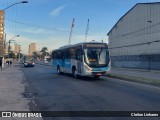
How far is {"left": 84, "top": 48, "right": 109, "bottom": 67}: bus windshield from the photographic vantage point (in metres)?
23.6

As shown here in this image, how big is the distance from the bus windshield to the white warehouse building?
36.5 m

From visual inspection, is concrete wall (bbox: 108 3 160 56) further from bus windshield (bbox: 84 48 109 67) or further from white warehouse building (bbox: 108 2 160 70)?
bus windshield (bbox: 84 48 109 67)

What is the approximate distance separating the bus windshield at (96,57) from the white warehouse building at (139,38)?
36451mm

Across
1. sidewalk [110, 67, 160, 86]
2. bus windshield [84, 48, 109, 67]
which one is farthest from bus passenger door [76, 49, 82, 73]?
sidewalk [110, 67, 160, 86]

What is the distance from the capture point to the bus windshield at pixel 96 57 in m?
23.6

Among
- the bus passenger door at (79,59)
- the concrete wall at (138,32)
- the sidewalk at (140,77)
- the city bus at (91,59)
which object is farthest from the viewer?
the concrete wall at (138,32)

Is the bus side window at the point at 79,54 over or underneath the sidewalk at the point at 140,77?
over

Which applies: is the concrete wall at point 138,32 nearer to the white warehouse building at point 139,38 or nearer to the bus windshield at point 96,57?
the white warehouse building at point 139,38

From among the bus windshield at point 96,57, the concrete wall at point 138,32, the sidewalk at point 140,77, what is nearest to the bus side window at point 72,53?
the bus windshield at point 96,57

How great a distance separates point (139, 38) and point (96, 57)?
167 feet

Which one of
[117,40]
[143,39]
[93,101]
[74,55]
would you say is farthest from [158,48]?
[93,101]

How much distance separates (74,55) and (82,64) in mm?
2687

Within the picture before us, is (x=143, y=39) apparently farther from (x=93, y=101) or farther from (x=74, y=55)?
(x=93, y=101)

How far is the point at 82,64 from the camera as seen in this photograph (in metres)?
23.8
